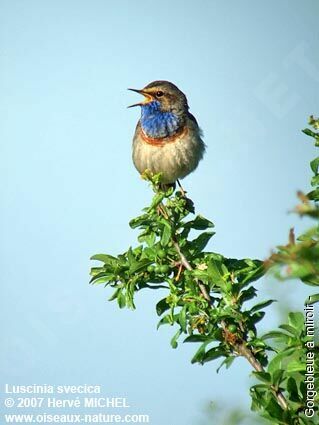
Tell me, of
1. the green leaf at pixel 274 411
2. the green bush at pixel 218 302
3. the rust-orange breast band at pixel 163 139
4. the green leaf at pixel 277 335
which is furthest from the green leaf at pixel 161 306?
the rust-orange breast band at pixel 163 139

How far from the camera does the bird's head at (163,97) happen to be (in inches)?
360

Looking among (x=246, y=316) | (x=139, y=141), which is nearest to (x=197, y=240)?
(x=246, y=316)

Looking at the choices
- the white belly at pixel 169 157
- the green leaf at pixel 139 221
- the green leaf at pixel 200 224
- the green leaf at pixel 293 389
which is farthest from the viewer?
the white belly at pixel 169 157

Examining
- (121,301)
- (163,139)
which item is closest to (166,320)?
(121,301)

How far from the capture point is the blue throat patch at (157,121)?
888 centimetres

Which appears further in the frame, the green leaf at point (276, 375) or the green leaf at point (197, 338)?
the green leaf at point (197, 338)

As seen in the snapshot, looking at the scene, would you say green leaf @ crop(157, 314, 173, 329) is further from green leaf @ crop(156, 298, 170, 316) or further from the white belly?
the white belly

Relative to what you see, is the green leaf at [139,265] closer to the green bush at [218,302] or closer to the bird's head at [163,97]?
the green bush at [218,302]

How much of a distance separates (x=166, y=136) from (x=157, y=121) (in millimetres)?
257

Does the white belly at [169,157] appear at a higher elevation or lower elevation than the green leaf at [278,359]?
higher

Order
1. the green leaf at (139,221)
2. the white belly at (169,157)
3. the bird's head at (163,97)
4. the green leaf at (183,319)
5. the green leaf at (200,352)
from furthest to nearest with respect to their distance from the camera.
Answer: the bird's head at (163,97), the white belly at (169,157), the green leaf at (139,221), the green leaf at (183,319), the green leaf at (200,352)

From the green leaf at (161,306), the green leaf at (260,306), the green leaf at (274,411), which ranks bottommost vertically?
the green leaf at (274,411)

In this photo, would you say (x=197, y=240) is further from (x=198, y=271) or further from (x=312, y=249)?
(x=312, y=249)

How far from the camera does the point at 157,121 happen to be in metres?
8.98
